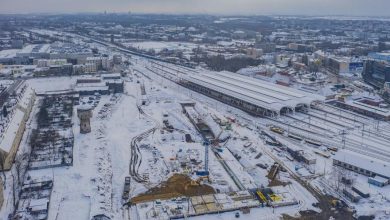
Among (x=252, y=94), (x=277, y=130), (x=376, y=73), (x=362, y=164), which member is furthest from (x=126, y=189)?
(x=376, y=73)

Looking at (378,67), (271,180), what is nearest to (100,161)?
(271,180)

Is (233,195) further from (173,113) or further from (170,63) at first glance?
(170,63)

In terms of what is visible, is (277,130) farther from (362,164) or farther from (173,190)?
(173,190)

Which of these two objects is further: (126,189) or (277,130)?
(277,130)

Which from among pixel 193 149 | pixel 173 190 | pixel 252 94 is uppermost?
pixel 252 94

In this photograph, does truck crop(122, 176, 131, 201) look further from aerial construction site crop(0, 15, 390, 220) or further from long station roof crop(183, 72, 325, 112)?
long station roof crop(183, 72, 325, 112)

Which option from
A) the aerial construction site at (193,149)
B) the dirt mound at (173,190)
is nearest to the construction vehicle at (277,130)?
the aerial construction site at (193,149)
